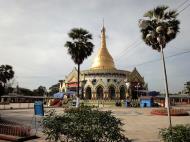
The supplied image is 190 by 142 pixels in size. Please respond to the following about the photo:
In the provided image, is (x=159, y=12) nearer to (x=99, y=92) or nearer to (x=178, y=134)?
(x=178, y=134)

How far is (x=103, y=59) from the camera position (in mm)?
79688

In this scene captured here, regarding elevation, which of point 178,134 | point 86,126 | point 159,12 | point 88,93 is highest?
point 159,12

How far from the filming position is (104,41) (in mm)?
82312

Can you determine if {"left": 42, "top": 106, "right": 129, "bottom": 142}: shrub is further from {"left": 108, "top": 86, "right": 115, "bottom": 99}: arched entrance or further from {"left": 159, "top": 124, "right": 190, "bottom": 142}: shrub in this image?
{"left": 108, "top": 86, "right": 115, "bottom": 99}: arched entrance

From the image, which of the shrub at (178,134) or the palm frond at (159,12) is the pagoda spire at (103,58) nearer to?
the palm frond at (159,12)

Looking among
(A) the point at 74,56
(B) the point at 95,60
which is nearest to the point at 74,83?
(B) the point at 95,60

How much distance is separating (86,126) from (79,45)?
30.3 metres

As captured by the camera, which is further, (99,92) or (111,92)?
(99,92)

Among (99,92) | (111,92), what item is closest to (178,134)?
(111,92)

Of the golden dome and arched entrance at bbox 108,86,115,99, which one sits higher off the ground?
the golden dome

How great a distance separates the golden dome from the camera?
258ft

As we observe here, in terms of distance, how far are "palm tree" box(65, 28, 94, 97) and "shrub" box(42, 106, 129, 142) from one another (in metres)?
29.4

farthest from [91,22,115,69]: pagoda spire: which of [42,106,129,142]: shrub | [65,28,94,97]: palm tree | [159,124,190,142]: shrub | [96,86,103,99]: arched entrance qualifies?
[159,124,190,142]: shrub

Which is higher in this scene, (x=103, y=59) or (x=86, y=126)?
(x=103, y=59)
